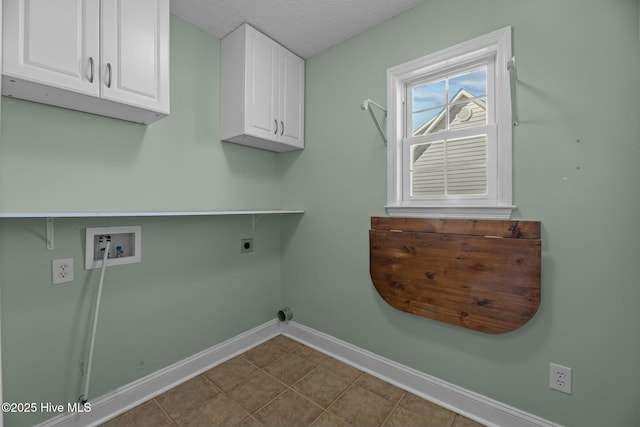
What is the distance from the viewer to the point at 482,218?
1555 millimetres

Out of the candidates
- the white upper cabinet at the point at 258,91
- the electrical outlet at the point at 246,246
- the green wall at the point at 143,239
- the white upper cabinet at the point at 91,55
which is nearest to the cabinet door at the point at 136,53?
the white upper cabinet at the point at 91,55

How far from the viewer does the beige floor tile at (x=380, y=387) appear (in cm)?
175

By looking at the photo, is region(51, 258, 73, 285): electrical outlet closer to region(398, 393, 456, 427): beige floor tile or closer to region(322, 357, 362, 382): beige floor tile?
region(322, 357, 362, 382): beige floor tile

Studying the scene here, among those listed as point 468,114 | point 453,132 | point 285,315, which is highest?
point 468,114

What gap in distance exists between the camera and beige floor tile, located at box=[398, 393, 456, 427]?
1561 millimetres

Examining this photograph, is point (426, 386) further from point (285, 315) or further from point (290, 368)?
point (285, 315)

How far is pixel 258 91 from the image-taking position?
2.04 metres

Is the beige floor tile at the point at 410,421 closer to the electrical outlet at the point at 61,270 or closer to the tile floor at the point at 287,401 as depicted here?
the tile floor at the point at 287,401

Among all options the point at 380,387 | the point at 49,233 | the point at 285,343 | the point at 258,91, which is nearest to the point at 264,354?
the point at 285,343

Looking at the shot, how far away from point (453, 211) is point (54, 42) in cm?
214

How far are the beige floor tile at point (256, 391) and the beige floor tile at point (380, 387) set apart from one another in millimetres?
540

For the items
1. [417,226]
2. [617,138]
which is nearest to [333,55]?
[417,226]

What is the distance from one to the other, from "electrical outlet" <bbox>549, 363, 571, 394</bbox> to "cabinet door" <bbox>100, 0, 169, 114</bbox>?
245 centimetres

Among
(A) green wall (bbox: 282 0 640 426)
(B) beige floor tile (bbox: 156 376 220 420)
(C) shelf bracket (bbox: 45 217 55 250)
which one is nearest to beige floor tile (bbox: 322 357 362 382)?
(A) green wall (bbox: 282 0 640 426)
